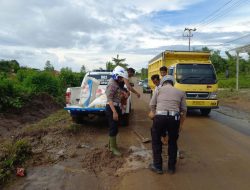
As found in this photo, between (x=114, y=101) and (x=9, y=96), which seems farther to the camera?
(x=9, y=96)

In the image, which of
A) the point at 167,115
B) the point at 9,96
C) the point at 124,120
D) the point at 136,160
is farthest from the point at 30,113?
the point at 167,115

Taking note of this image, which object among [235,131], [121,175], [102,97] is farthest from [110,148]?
[235,131]

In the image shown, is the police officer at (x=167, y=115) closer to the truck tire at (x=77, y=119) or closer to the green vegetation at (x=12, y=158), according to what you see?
the green vegetation at (x=12, y=158)

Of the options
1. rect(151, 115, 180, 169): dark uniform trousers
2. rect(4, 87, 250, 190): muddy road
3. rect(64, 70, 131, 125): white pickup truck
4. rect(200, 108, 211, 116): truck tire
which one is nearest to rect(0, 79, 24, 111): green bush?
rect(64, 70, 131, 125): white pickup truck

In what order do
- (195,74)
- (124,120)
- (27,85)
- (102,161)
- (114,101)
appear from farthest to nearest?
(27,85) < (195,74) < (124,120) < (114,101) < (102,161)

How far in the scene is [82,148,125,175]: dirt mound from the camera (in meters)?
7.16

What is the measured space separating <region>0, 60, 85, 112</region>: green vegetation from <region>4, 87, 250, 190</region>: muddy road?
219 inches

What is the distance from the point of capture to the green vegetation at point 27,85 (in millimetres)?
15805

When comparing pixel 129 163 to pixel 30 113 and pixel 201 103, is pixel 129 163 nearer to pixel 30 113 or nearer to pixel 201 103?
pixel 201 103

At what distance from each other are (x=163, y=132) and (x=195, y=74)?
369 inches

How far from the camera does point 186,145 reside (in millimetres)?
9328

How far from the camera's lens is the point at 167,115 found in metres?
6.62

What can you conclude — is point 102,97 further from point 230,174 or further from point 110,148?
point 230,174

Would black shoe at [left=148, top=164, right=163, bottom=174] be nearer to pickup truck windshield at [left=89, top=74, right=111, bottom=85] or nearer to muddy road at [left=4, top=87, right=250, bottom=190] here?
muddy road at [left=4, top=87, right=250, bottom=190]
